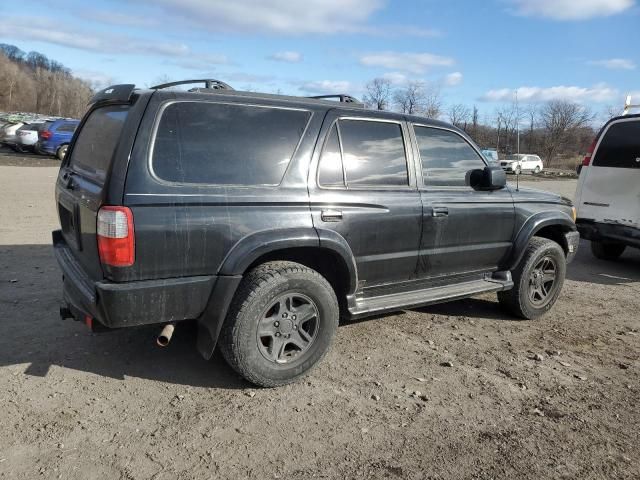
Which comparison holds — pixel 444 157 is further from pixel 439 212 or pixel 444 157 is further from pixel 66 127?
pixel 66 127

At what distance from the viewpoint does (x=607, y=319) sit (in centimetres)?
546

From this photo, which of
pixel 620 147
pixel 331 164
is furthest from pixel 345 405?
pixel 620 147

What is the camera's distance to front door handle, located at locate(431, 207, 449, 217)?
169 inches

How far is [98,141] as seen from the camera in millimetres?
3654

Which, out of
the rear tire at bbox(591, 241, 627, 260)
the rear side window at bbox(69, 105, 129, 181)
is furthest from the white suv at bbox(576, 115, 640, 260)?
the rear side window at bbox(69, 105, 129, 181)

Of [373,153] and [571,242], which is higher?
[373,153]

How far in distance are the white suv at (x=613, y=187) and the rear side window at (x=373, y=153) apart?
4.73 metres

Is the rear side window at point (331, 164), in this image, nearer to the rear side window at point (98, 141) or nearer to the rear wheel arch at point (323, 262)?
the rear wheel arch at point (323, 262)

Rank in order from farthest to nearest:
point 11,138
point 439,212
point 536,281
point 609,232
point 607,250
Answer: point 11,138, point 607,250, point 609,232, point 536,281, point 439,212

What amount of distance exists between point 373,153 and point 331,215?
0.69 metres

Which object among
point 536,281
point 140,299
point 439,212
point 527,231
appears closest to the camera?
point 140,299

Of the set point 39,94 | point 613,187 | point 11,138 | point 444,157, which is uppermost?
point 39,94

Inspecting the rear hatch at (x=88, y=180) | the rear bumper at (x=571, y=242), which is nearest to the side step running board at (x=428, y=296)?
the rear bumper at (x=571, y=242)

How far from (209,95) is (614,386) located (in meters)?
3.46
